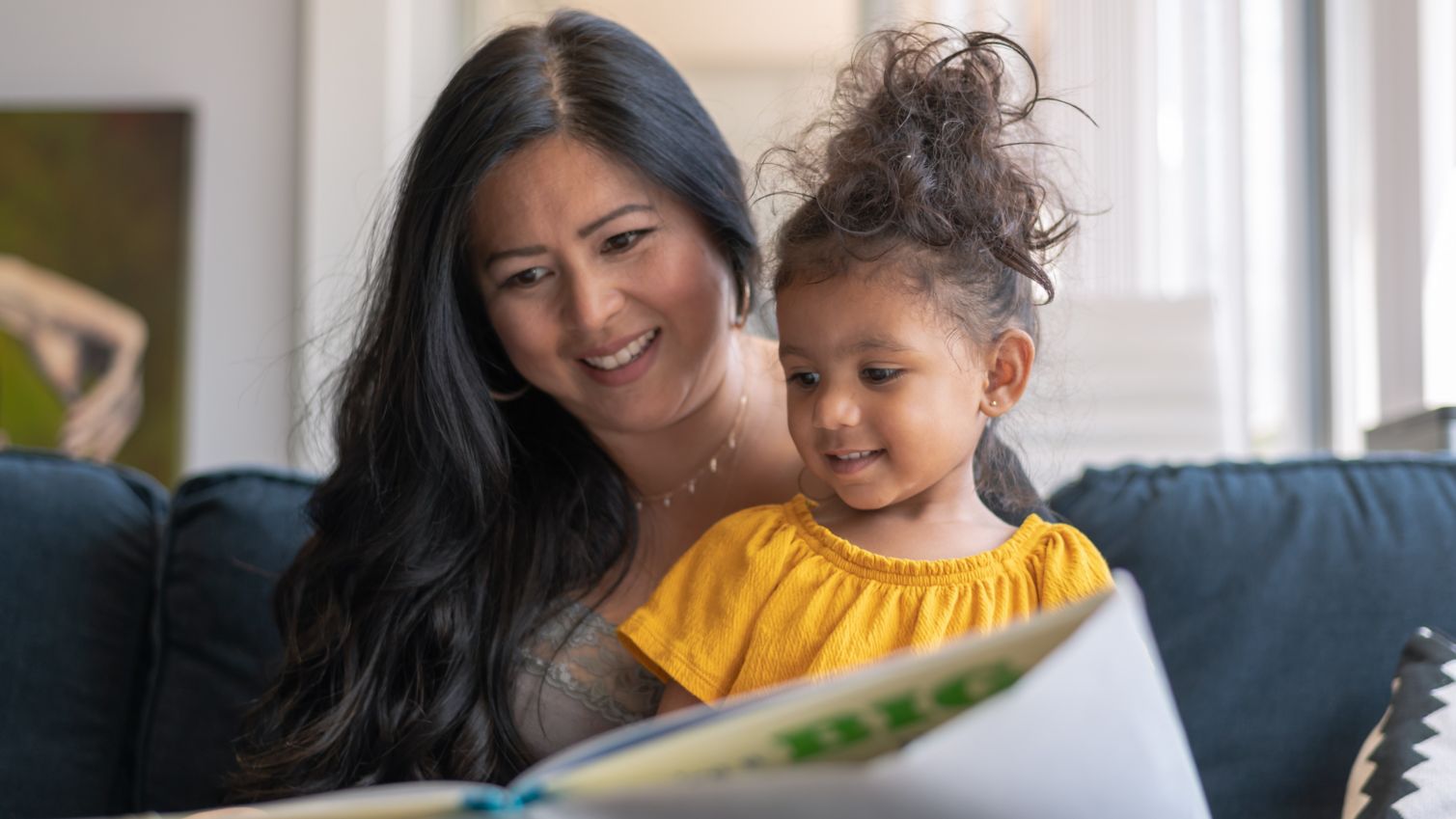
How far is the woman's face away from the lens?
138cm

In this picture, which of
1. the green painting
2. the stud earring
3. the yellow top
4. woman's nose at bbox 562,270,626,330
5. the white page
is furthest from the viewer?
the green painting

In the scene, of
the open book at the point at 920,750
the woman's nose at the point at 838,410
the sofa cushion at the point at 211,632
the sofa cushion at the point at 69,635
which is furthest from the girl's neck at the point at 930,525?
the sofa cushion at the point at 69,635

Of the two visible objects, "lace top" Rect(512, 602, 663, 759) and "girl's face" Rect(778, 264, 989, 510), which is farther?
"lace top" Rect(512, 602, 663, 759)

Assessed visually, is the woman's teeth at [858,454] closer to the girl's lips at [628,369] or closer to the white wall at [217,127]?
the girl's lips at [628,369]

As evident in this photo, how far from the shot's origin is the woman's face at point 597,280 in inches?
54.5

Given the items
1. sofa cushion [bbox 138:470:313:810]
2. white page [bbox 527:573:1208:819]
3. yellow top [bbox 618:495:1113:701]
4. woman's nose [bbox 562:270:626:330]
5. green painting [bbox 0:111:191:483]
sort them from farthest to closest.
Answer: green painting [bbox 0:111:191:483], sofa cushion [bbox 138:470:313:810], woman's nose [bbox 562:270:626:330], yellow top [bbox 618:495:1113:701], white page [bbox 527:573:1208:819]

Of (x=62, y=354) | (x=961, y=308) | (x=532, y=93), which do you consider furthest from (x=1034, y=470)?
(x=62, y=354)

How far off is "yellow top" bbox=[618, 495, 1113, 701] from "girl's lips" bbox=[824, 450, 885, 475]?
2.7 inches

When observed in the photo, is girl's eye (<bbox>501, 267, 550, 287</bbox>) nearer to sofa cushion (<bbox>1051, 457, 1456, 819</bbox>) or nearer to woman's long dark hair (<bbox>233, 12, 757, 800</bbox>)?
woman's long dark hair (<bbox>233, 12, 757, 800</bbox>)

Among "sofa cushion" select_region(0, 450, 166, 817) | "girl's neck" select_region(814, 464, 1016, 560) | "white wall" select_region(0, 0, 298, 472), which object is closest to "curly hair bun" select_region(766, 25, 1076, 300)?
"girl's neck" select_region(814, 464, 1016, 560)

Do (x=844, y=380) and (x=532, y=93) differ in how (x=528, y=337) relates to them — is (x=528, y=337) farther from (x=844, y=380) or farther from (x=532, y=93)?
(x=844, y=380)

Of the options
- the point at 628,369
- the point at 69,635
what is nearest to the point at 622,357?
the point at 628,369

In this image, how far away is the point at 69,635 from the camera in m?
1.62

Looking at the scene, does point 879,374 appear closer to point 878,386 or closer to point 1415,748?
point 878,386
